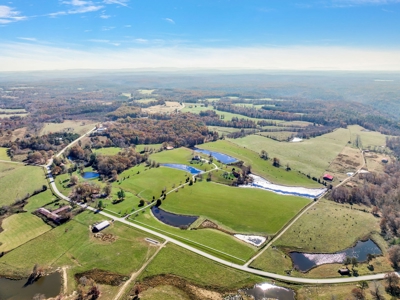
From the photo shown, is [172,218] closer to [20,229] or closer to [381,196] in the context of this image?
[20,229]

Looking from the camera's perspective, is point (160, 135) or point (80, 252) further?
point (160, 135)

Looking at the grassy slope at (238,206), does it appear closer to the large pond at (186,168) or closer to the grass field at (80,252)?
the large pond at (186,168)

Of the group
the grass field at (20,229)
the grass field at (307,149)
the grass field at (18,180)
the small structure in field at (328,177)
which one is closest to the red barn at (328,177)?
the small structure in field at (328,177)

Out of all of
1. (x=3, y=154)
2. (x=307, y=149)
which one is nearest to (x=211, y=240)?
(x=307, y=149)

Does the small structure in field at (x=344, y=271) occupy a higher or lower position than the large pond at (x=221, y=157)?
lower

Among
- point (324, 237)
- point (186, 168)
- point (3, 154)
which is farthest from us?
point (3, 154)

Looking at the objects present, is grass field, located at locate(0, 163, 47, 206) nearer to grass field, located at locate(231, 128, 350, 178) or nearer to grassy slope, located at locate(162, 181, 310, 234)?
grassy slope, located at locate(162, 181, 310, 234)

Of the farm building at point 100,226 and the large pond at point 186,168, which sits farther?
the large pond at point 186,168
